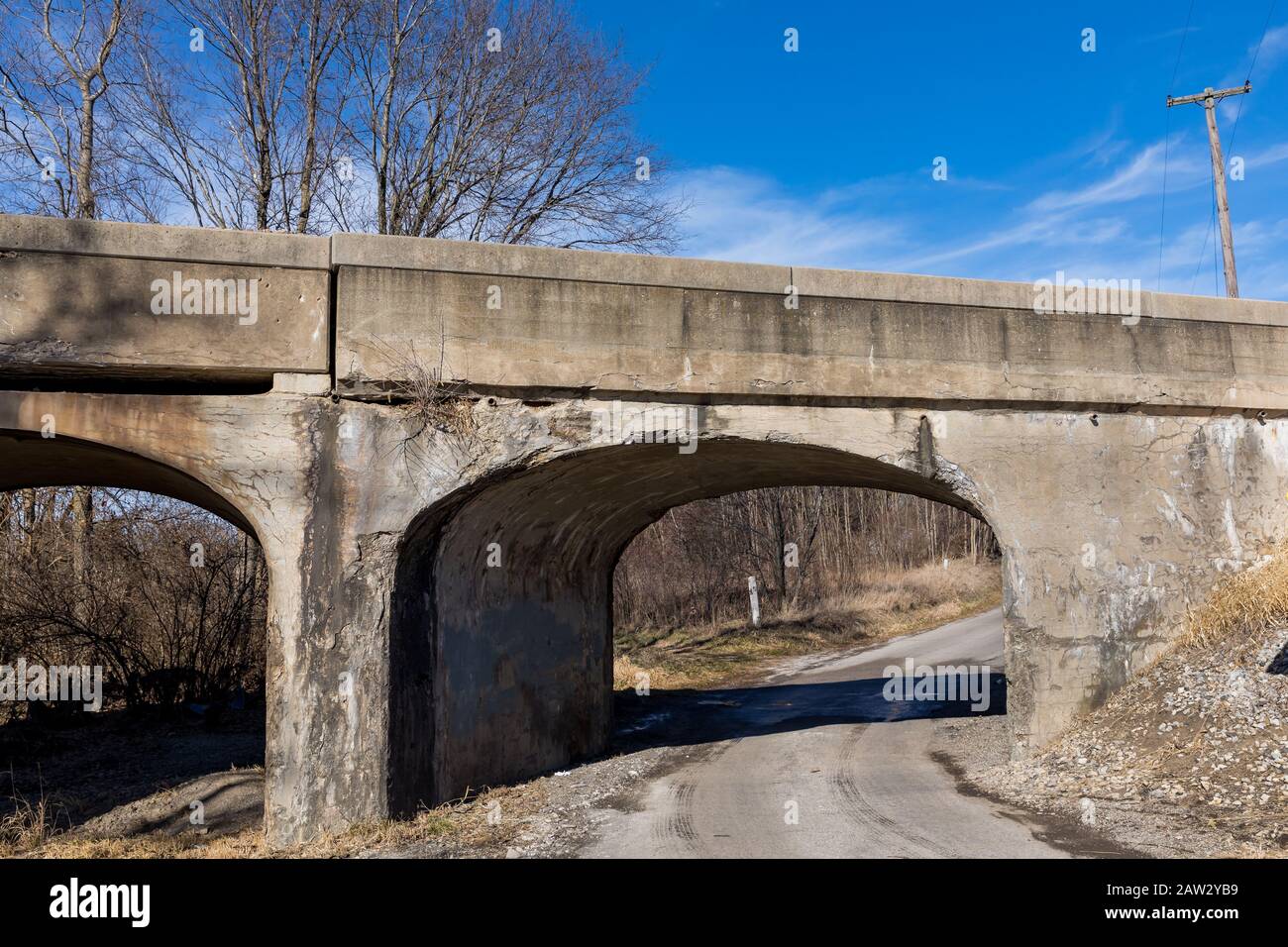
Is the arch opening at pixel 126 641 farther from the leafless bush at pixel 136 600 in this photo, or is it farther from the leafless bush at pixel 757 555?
the leafless bush at pixel 757 555

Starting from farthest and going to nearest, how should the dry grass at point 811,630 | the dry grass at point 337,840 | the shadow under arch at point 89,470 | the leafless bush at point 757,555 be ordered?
the leafless bush at point 757,555 → the dry grass at point 811,630 → the shadow under arch at point 89,470 → the dry grass at point 337,840

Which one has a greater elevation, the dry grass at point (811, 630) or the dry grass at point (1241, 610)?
the dry grass at point (1241, 610)

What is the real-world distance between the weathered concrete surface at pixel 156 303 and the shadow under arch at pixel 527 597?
5.33 feet

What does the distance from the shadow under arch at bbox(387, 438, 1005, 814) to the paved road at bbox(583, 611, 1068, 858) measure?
3.96 ft

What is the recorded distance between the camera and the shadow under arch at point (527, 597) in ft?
22.2

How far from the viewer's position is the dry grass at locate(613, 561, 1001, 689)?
1648 centimetres

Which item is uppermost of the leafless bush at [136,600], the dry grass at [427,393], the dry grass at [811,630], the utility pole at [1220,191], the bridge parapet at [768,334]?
the utility pole at [1220,191]

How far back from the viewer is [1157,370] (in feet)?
27.2

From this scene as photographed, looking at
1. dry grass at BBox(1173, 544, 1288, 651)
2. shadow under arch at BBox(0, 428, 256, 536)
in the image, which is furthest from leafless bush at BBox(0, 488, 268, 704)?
dry grass at BBox(1173, 544, 1288, 651)

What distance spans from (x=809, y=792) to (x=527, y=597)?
289 cm

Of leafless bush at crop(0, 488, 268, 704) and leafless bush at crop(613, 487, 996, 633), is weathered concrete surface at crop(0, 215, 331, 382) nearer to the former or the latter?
leafless bush at crop(0, 488, 268, 704)

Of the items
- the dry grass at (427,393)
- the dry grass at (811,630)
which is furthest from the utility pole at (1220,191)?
the dry grass at (427,393)

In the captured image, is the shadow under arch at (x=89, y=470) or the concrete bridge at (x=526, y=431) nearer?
the concrete bridge at (x=526, y=431)
